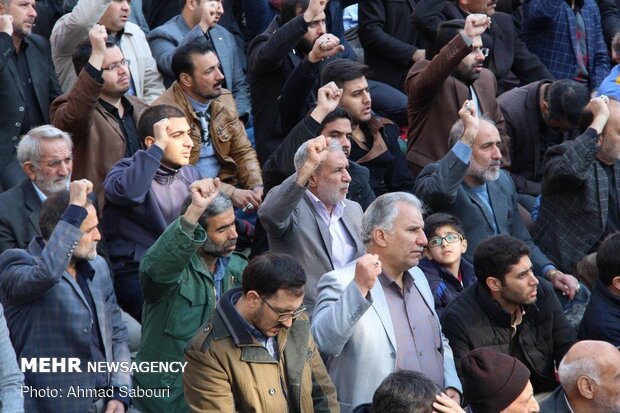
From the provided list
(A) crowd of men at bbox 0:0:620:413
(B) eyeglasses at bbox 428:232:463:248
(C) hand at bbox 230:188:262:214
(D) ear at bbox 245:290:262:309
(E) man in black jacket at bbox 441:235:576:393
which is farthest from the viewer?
(C) hand at bbox 230:188:262:214

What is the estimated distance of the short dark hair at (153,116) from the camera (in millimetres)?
8023

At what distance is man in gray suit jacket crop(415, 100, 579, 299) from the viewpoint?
26.8 ft

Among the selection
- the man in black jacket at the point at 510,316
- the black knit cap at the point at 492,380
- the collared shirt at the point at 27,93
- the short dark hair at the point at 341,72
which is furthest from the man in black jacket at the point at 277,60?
the black knit cap at the point at 492,380

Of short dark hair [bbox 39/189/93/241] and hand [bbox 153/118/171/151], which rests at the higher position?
short dark hair [bbox 39/189/93/241]

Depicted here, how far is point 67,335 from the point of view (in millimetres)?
6410

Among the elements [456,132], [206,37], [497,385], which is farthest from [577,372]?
[206,37]

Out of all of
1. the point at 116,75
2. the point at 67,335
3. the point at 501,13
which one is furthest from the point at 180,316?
the point at 501,13

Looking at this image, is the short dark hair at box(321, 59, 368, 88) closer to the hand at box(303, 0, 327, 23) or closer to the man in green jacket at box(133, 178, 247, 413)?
the hand at box(303, 0, 327, 23)

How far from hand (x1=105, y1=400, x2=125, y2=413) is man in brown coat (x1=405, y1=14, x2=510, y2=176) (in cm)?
348

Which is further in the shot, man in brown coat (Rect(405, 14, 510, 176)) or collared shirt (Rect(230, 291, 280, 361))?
man in brown coat (Rect(405, 14, 510, 176))

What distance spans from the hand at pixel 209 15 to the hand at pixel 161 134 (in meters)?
2.03

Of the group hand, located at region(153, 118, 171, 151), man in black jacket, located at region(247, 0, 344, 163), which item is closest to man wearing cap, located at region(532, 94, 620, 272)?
man in black jacket, located at region(247, 0, 344, 163)

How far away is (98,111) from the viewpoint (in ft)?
27.8

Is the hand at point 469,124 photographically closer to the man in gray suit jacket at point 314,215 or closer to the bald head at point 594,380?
the man in gray suit jacket at point 314,215
